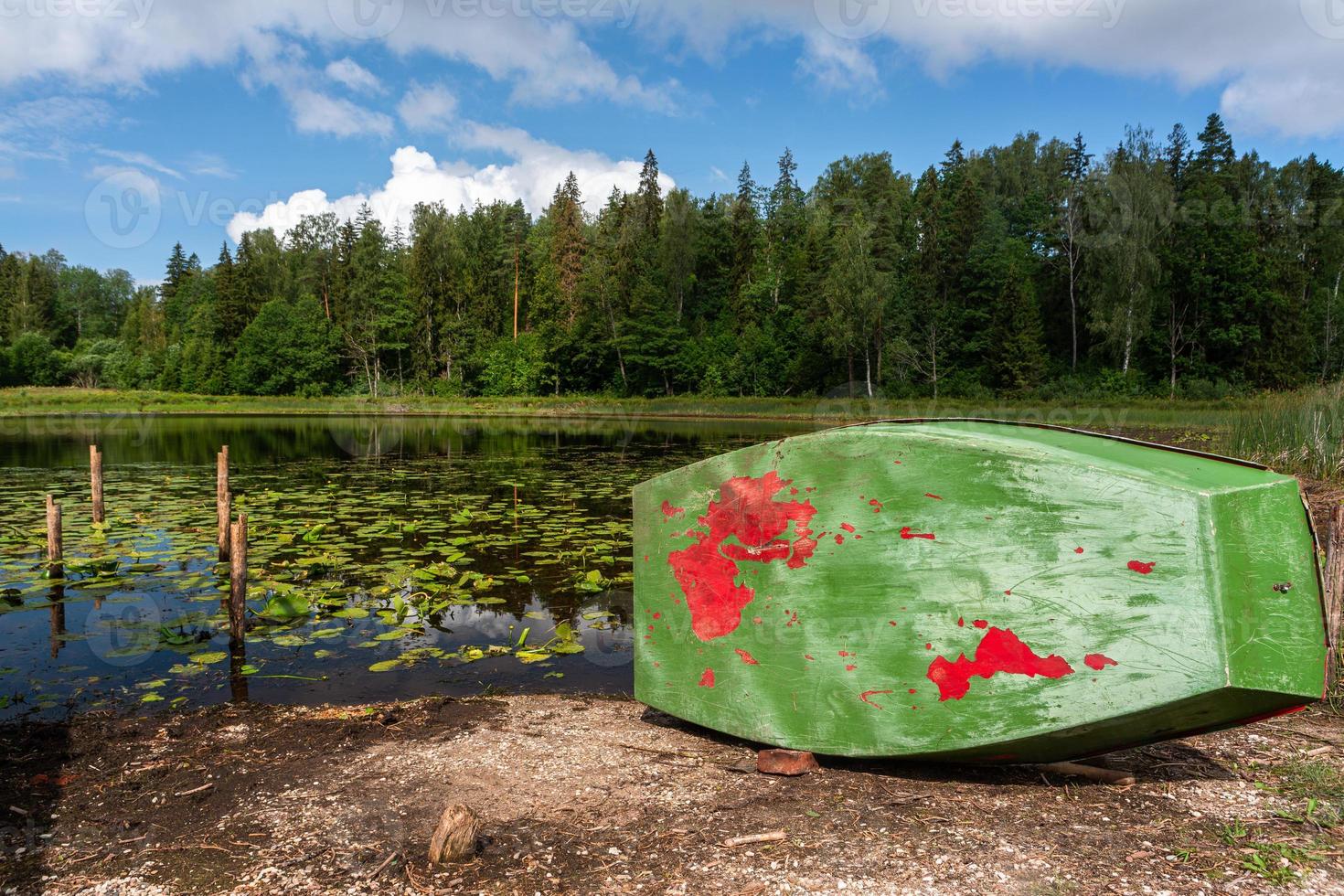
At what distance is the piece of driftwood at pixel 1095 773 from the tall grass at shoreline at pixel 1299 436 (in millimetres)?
7449

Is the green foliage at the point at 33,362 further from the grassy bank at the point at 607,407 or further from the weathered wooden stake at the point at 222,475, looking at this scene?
the weathered wooden stake at the point at 222,475

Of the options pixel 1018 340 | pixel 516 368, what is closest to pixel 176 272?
pixel 516 368

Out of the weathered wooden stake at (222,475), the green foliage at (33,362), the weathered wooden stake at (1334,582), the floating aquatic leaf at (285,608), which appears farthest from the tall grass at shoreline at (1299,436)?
the green foliage at (33,362)

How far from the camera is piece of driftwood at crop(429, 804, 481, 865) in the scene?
2.85m

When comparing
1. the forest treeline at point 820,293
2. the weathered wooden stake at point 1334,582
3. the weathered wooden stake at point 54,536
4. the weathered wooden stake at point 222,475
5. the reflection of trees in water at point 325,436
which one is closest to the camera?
the weathered wooden stake at point 1334,582

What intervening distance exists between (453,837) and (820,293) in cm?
4622

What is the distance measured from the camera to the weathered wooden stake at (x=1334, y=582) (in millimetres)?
4266

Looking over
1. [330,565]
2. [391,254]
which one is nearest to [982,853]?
[330,565]

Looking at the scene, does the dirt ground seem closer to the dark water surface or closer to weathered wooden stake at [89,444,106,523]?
the dark water surface

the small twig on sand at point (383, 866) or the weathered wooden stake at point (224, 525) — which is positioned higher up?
the weathered wooden stake at point (224, 525)

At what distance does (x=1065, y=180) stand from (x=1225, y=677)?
59.0 meters

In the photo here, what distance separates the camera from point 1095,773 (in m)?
3.32

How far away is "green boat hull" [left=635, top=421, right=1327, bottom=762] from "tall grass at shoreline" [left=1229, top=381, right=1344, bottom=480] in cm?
766

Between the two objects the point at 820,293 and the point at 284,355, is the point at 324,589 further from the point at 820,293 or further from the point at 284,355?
the point at 284,355
